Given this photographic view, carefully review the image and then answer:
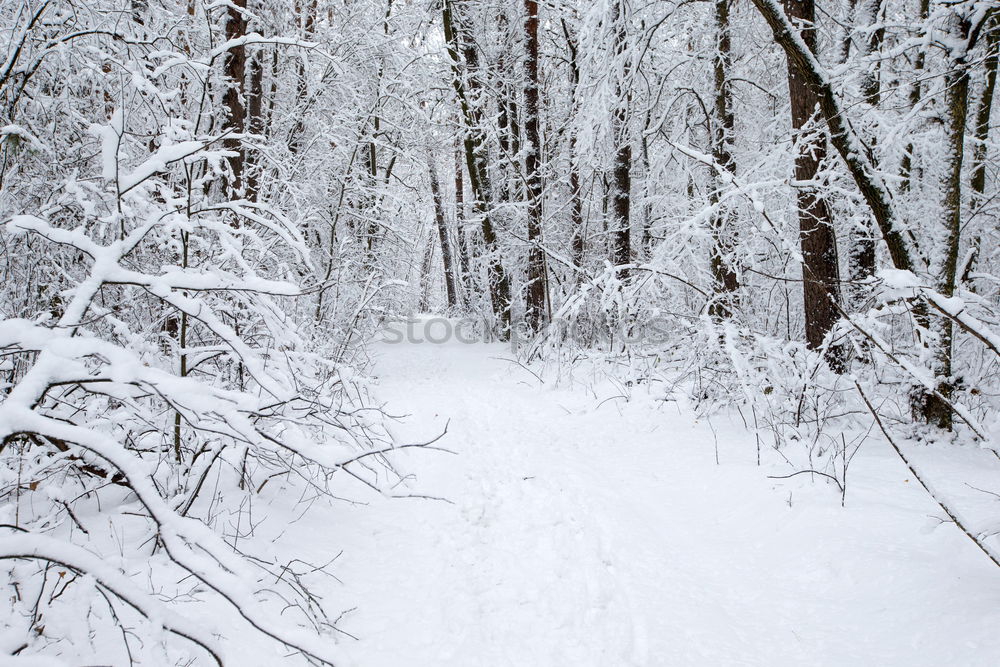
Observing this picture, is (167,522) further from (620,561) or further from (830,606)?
(830,606)

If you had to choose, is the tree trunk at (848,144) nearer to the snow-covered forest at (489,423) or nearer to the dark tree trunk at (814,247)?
the snow-covered forest at (489,423)

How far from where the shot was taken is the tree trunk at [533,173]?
38.1ft

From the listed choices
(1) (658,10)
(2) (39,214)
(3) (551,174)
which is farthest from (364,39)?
(2) (39,214)

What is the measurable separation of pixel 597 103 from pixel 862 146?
3.32m

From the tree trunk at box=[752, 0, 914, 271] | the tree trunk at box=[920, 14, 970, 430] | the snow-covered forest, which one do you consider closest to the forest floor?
the snow-covered forest

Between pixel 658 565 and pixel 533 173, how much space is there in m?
9.93

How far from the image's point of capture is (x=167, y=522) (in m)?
1.29

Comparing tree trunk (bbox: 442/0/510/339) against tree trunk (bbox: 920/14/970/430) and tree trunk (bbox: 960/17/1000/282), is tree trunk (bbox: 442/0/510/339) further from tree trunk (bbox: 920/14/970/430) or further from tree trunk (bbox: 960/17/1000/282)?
tree trunk (bbox: 920/14/970/430)

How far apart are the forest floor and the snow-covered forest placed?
0.8 inches

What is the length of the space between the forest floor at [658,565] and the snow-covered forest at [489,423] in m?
0.02

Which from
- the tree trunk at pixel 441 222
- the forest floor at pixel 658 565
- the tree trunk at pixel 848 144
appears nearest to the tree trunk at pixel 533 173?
the tree trunk at pixel 441 222

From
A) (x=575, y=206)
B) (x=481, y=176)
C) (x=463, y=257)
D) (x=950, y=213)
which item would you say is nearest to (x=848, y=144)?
(x=950, y=213)

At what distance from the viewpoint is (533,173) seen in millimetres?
11695

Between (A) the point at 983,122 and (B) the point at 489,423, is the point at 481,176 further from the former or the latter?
(A) the point at 983,122
